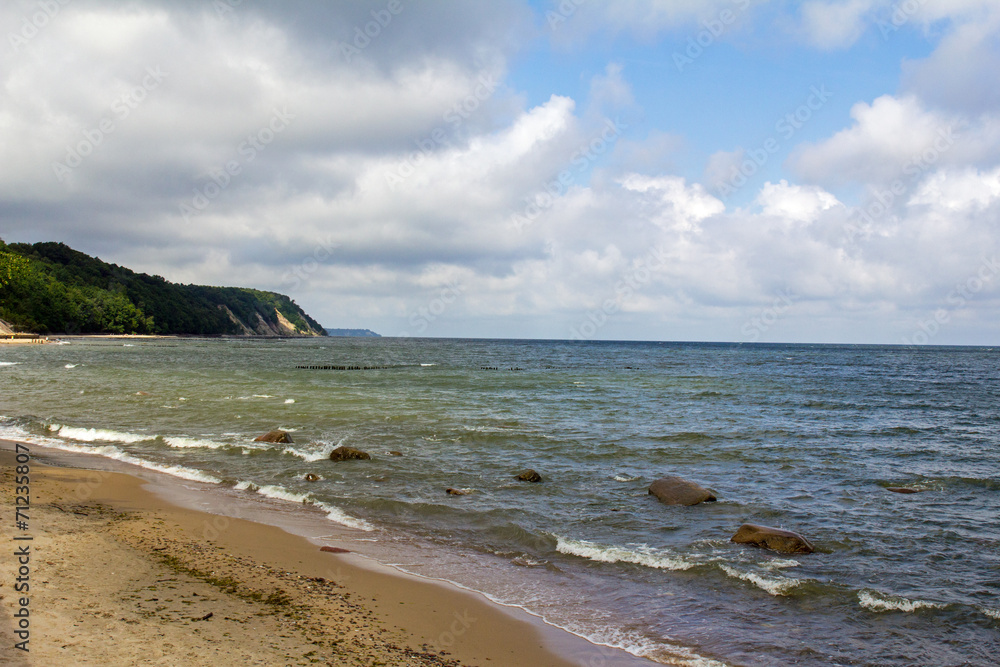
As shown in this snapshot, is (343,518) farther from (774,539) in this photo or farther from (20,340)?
(20,340)

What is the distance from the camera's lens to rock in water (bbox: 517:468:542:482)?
15.7m

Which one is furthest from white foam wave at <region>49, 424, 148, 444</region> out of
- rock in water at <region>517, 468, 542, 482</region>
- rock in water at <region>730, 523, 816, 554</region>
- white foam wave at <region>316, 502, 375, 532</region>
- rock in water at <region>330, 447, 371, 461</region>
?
rock in water at <region>730, 523, 816, 554</region>

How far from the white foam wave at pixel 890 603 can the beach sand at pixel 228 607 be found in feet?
15.2

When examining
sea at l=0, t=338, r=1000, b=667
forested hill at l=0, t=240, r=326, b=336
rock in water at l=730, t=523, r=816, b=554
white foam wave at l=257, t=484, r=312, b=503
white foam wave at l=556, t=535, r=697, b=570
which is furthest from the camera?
forested hill at l=0, t=240, r=326, b=336

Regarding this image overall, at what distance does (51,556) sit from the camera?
7953 millimetres

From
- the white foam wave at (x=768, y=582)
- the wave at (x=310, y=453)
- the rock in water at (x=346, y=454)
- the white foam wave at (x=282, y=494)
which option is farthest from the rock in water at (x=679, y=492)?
the wave at (x=310, y=453)

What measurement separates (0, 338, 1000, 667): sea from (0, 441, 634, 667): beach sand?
3.03 ft

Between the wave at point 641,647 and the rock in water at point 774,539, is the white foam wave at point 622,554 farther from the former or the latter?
the wave at point 641,647

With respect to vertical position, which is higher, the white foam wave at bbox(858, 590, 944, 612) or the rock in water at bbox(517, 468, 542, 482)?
the rock in water at bbox(517, 468, 542, 482)

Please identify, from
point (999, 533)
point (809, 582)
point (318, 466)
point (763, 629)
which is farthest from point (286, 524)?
point (999, 533)

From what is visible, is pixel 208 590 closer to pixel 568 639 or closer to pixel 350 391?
pixel 568 639

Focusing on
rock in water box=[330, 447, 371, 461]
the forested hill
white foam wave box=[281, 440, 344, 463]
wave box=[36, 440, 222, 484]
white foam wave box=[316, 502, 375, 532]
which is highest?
the forested hill

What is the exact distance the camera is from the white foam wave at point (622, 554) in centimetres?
998

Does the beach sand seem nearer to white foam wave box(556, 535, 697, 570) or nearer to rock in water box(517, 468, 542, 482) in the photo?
white foam wave box(556, 535, 697, 570)
